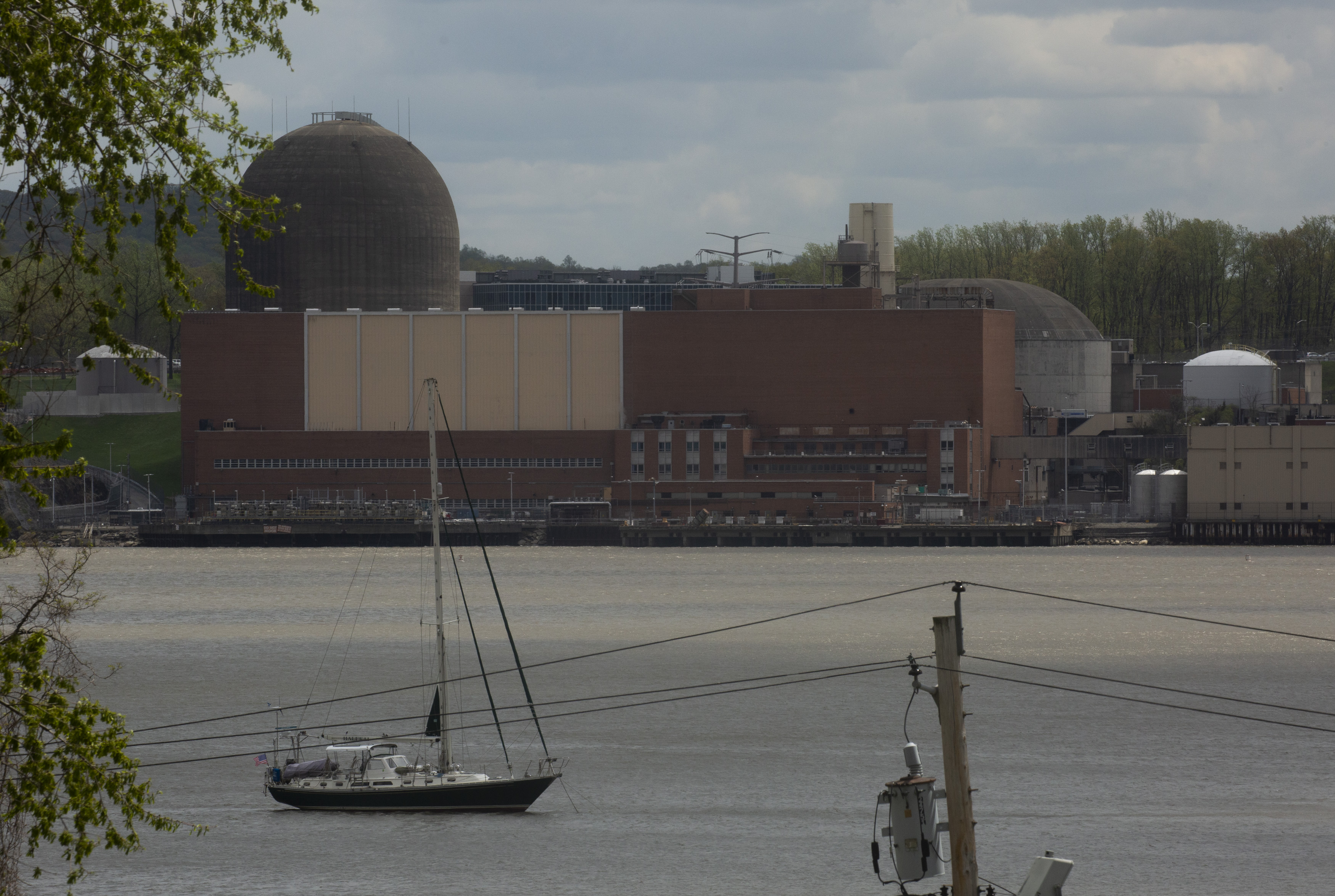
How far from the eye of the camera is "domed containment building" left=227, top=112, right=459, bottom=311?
113 metres

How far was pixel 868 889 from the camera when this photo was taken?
24.5 meters

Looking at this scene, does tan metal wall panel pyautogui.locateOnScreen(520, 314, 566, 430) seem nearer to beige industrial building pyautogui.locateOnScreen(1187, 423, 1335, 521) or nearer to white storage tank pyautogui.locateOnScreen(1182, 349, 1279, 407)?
beige industrial building pyautogui.locateOnScreen(1187, 423, 1335, 521)

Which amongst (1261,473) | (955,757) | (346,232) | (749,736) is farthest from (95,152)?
(346,232)


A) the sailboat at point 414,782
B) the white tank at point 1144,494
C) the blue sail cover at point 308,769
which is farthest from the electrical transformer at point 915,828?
the white tank at point 1144,494

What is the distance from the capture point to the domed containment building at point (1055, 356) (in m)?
118

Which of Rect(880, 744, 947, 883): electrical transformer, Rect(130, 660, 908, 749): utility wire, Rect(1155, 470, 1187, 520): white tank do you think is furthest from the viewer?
Rect(1155, 470, 1187, 520): white tank

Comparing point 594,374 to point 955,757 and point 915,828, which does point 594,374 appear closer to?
point 915,828

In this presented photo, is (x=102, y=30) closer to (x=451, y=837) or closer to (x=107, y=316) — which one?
(x=107, y=316)

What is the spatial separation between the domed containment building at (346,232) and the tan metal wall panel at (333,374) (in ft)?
23.5

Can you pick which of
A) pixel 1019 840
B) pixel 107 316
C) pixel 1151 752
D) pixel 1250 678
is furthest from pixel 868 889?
pixel 1250 678

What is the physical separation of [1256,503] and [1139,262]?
42330 millimetres

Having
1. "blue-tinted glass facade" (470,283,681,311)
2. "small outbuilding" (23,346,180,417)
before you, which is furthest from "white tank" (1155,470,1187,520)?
"small outbuilding" (23,346,180,417)

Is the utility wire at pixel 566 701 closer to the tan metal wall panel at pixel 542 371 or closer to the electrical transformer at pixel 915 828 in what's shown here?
the electrical transformer at pixel 915 828

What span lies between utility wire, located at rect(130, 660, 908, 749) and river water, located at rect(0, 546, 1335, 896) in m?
0.31
